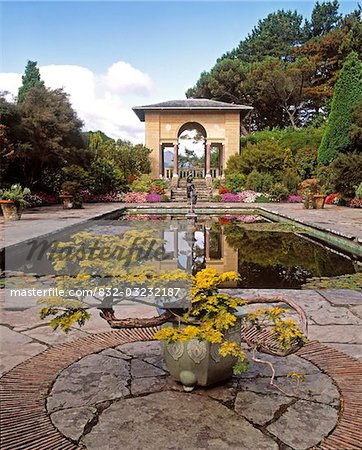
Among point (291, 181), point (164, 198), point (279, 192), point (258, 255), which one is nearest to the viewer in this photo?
point (258, 255)

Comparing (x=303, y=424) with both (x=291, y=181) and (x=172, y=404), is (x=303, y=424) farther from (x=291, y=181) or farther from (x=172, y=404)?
(x=291, y=181)

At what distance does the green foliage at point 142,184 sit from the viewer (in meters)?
23.8

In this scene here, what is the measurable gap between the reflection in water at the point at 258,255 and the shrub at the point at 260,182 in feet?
36.7

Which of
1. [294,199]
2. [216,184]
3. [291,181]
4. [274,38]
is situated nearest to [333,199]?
[294,199]

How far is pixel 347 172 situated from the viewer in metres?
16.8

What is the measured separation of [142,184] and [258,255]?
671 inches

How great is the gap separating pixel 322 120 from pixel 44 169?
22.2m

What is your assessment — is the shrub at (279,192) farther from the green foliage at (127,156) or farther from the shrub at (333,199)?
the green foliage at (127,156)

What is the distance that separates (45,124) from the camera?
53.6 ft

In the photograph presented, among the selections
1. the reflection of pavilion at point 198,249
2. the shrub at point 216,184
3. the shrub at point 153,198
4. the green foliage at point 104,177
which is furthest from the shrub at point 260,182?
the reflection of pavilion at point 198,249

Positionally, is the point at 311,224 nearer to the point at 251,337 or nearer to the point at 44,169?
the point at 251,337

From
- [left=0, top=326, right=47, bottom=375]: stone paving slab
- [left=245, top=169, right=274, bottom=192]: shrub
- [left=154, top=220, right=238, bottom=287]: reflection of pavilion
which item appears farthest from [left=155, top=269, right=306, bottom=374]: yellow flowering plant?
[left=245, top=169, right=274, bottom=192]: shrub

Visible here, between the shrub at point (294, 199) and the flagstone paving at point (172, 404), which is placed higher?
the flagstone paving at point (172, 404)

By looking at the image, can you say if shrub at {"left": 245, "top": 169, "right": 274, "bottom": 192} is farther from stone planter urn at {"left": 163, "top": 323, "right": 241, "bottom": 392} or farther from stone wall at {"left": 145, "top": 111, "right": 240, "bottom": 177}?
stone planter urn at {"left": 163, "top": 323, "right": 241, "bottom": 392}
